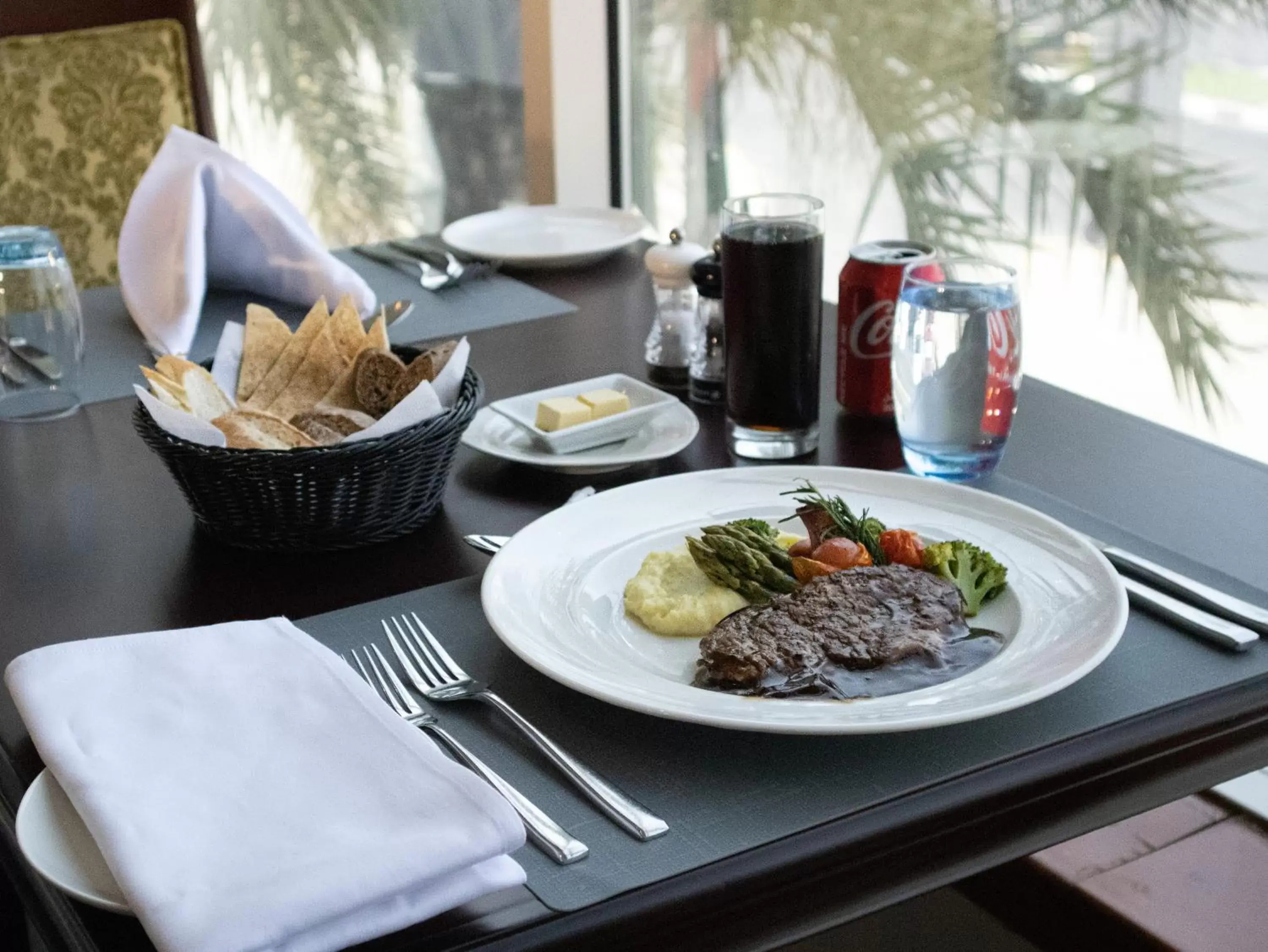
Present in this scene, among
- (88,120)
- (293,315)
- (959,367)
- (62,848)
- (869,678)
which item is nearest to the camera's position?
(62,848)

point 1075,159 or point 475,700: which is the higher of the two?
point 1075,159

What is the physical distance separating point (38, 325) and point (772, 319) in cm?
73

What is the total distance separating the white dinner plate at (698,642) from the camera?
0.75m

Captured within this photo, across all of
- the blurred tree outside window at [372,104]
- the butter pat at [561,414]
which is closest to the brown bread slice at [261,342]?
the butter pat at [561,414]

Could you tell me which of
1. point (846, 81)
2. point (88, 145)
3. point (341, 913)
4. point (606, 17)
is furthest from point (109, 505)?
point (606, 17)

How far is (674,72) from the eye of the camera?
2834 millimetres

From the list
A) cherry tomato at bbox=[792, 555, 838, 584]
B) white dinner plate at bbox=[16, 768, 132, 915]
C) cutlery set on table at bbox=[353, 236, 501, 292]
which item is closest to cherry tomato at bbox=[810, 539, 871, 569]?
cherry tomato at bbox=[792, 555, 838, 584]

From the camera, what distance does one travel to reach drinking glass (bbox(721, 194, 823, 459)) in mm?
1144

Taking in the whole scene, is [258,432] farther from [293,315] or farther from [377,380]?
[293,315]

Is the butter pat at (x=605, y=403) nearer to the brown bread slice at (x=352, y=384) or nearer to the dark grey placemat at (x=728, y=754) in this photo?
the brown bread slice at (x=352, y=384)

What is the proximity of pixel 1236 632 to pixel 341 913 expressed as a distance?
562 millimetres

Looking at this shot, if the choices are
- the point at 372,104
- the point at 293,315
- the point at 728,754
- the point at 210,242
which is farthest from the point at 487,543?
the point at 372,104

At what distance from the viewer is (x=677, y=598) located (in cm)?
90

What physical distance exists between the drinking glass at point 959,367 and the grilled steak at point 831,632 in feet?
0.87
